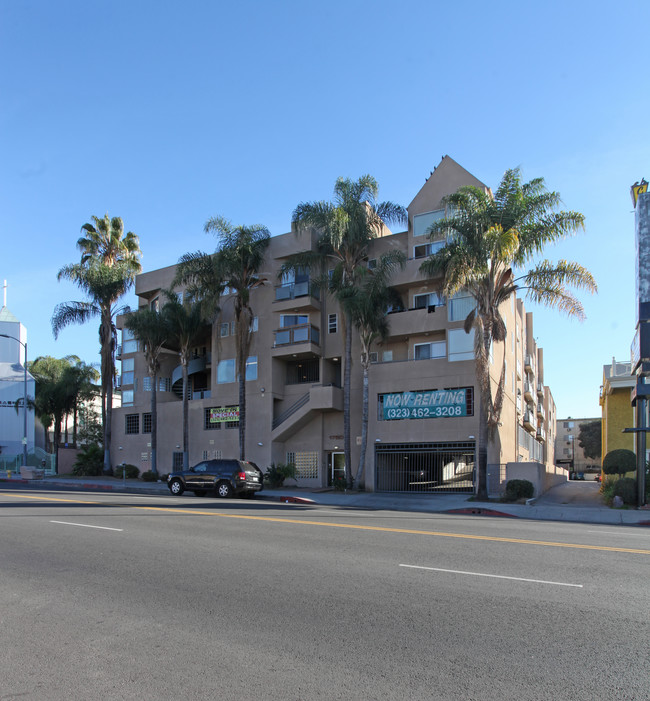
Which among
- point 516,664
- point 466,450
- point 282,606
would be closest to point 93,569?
point 282,606

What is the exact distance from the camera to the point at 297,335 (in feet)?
117

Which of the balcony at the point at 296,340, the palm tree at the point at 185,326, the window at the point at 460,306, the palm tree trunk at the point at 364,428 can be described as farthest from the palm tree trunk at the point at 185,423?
the window at the point at 460,306

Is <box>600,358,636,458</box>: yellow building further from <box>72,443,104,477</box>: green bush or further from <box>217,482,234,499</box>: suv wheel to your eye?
<box>72,443,104,477</box>: green bush

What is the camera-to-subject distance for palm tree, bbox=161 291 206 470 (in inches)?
1505

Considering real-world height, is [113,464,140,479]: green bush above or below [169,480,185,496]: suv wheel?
below

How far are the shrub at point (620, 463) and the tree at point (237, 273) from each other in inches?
739

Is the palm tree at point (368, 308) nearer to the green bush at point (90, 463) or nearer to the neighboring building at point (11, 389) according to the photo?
the green bush at point (90, 463)

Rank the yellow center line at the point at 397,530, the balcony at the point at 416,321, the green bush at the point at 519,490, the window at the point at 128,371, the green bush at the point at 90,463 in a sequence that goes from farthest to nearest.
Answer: the window at the point at 128,371 < the green bush at the point at 90,463 < the balcony at the point at 416,321 < the green bush at the point at 519,490 < the yellow center line at the point at 397,530

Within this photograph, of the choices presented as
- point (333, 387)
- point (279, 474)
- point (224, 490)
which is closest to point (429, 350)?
point (333, 387)

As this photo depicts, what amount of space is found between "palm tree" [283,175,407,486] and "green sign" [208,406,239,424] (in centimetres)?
789

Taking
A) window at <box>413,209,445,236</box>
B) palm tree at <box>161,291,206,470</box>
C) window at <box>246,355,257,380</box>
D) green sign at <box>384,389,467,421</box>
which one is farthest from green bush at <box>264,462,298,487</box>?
window at <box>413,209,445,236</box>

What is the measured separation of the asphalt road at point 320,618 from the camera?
4973mm

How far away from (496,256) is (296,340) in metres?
14.0

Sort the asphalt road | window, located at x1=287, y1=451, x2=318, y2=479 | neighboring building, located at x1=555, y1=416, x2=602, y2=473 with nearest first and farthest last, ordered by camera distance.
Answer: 1. the asphalt road
2. window, located at x1=287, y1=451, x2=318, y2=479
3. neighboring building, located at x1=555, y1=416, x2=602, y2=473
